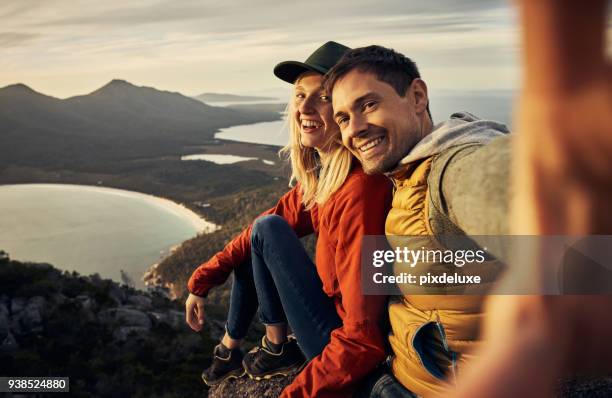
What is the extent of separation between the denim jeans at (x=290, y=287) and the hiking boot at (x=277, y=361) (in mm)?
204

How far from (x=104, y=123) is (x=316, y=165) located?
11407cm

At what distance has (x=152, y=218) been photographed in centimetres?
5269

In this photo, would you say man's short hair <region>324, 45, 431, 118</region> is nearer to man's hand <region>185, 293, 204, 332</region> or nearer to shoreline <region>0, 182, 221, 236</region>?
man's hand <region>185, 293, 204, 332</region>

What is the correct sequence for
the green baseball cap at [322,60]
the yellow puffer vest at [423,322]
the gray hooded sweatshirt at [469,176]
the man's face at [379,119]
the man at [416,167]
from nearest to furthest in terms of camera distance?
the gray hooded sweatshirt at [469,176], the man at [416,167], the yellow puffer vest at [423,322], the man's face at [379,119], the green baseball cap at [322,60]

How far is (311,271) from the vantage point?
2.42 m

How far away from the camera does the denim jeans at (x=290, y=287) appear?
236 cm

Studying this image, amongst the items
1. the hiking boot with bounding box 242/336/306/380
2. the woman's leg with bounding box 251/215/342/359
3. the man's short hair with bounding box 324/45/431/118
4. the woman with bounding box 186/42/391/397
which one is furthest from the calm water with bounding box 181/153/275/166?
the man's short hair with bounding box 324/45/431/118

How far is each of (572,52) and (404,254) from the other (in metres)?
1.21

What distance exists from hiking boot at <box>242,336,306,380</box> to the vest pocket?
119 centimetres

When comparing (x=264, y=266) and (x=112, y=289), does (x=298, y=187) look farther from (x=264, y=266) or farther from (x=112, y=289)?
(x=112, y=289)

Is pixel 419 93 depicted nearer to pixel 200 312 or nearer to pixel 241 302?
pixel 241 302

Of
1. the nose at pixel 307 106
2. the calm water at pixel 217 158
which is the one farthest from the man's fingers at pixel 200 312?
the calm water at pixel 217 158

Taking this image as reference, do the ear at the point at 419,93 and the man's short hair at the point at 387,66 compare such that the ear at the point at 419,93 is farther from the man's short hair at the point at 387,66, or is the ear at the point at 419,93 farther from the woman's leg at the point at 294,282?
the woman's leg at the point at 294,282

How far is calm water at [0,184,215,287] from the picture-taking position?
1679 inches
